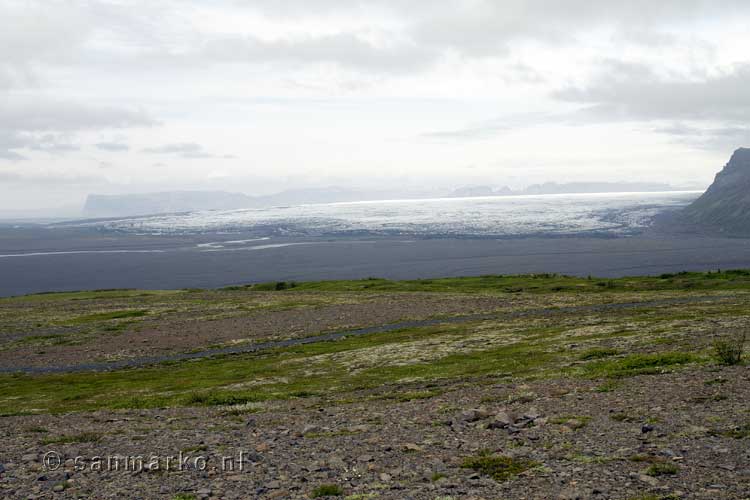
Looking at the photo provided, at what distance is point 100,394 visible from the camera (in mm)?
40000

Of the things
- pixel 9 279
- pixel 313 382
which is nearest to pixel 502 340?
pixel 313 382

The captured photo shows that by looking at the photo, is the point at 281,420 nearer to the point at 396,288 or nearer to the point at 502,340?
the point at 502,340

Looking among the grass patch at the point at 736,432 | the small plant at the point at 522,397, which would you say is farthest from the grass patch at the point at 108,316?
the grass patch at the point at 736,432

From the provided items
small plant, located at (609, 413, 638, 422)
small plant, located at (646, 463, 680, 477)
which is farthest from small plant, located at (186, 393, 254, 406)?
small plant, located at (646, 463, 680, 477)

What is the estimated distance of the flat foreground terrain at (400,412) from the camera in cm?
1595

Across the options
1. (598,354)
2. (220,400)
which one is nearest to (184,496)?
(220,400)

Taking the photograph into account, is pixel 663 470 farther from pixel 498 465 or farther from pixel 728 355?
pixel 728 355

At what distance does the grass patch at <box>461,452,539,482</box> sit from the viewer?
15.9m

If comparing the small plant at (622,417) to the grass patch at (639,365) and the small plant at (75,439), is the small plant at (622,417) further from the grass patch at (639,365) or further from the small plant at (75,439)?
the small plant at (75,439)

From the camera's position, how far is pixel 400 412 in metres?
24.7

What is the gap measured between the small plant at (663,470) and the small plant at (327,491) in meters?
8.27

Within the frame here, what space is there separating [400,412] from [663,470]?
39.1 feet

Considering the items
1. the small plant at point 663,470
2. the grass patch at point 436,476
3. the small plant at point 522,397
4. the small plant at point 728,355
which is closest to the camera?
the small plant at point 663,470

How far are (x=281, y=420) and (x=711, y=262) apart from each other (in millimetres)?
184263
